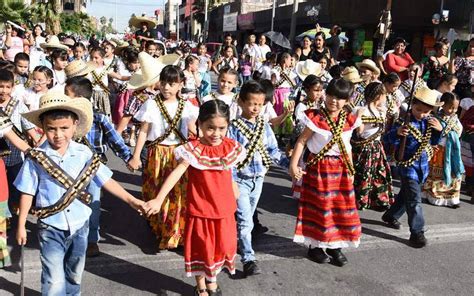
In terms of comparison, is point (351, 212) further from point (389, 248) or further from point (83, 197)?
point (83, 197)

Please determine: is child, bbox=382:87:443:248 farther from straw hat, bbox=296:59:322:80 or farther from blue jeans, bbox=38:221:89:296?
straw hat, bbox=296:59:322:80

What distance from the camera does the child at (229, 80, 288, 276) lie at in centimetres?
435

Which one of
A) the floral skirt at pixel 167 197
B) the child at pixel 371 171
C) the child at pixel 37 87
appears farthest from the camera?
the child at pixel 371 171

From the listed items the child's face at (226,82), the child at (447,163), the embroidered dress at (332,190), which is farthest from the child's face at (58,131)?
the child at (447,163)

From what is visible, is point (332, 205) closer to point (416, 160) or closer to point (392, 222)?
point (416, 160)

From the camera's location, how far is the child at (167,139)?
474 cm

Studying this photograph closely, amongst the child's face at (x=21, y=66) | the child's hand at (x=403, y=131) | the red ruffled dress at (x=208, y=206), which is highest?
the child's face at (x=21, y=66)

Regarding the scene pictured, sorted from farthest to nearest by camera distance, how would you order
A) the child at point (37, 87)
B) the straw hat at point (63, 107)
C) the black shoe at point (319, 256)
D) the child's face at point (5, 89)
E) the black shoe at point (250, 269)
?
the child at point (37, 87) < the black shoe at point (319, 256) < the child's face at point (5, 89) < the black shoe at point (250, 269) < the straw hat at point (63, 107)

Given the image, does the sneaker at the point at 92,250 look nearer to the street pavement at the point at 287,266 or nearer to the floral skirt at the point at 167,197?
the street pavement at the point at 287,266

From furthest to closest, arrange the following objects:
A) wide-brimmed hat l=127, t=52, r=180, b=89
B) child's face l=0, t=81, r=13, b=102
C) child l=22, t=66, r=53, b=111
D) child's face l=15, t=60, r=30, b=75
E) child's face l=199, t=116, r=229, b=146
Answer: child's face l=15, t=60, r=30, b=75 < child l=22, t=66, r=53, b=111 < wide-brimmed hat l=127, t=52, r=180, b=89 < child's face l=0, t=81, r=13, b=102 < child's face l=199, t=116, r=229, b=146

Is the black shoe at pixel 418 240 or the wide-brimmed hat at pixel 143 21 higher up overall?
the wide-brimmed hat at pixel 143 21

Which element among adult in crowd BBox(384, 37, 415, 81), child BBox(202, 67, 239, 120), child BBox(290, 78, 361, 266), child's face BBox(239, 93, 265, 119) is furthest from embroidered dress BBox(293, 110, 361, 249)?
adult in crowd BBox(384, 37, 415, 81)

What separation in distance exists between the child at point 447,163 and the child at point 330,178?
222 centimetres

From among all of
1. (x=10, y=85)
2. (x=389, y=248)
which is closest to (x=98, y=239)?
(x=10, y=85)
